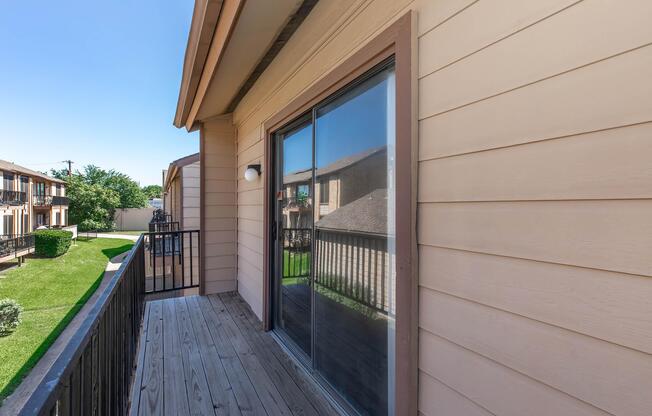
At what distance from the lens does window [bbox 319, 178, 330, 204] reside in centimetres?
210

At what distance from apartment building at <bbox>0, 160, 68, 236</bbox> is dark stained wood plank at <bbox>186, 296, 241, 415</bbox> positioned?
2002cm

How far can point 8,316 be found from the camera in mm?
7996

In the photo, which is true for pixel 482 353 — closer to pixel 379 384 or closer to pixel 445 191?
pixel 445 191

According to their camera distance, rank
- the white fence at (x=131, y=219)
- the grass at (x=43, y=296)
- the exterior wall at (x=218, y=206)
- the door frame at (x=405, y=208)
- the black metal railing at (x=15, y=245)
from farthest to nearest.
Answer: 1. the white fence at (x=131, y=219)
2. the black metal railing at (x=15, y=245)
3. the grass at (x=43, y=296)
4. the exterior wall at (x=218, y=206)
5. the door frame at (x=405, y=208)

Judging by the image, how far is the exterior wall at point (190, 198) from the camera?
22.9 ft

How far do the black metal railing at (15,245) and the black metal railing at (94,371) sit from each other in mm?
17885

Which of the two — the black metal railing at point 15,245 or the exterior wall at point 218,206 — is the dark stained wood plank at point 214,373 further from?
the black metal railing at point 15,245

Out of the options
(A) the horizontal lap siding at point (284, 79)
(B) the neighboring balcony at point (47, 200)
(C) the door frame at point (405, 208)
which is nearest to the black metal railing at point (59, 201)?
(B) the neighboring balcony at point (47, 200)

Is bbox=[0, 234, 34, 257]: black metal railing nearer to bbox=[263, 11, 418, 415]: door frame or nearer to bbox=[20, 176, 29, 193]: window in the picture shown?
bbox=[20, 176, 29, 193]: window

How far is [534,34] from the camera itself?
89 centimetres

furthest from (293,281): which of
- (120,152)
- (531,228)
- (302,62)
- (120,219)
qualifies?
(120,152)

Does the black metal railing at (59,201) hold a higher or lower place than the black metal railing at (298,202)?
higher

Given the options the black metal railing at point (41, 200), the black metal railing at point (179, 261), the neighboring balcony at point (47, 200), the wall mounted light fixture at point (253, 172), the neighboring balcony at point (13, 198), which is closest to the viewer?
the wall mounted light fixture at point (253, 172)

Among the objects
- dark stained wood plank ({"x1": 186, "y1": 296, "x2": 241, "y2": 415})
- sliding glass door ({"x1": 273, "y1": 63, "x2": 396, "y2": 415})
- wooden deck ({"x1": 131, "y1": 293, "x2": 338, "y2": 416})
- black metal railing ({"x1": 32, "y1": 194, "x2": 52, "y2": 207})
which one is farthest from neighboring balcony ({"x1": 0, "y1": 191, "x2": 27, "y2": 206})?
sliding glass door ({"x1": 273, "y1": 63, "x2": 396, "y2": 415})
